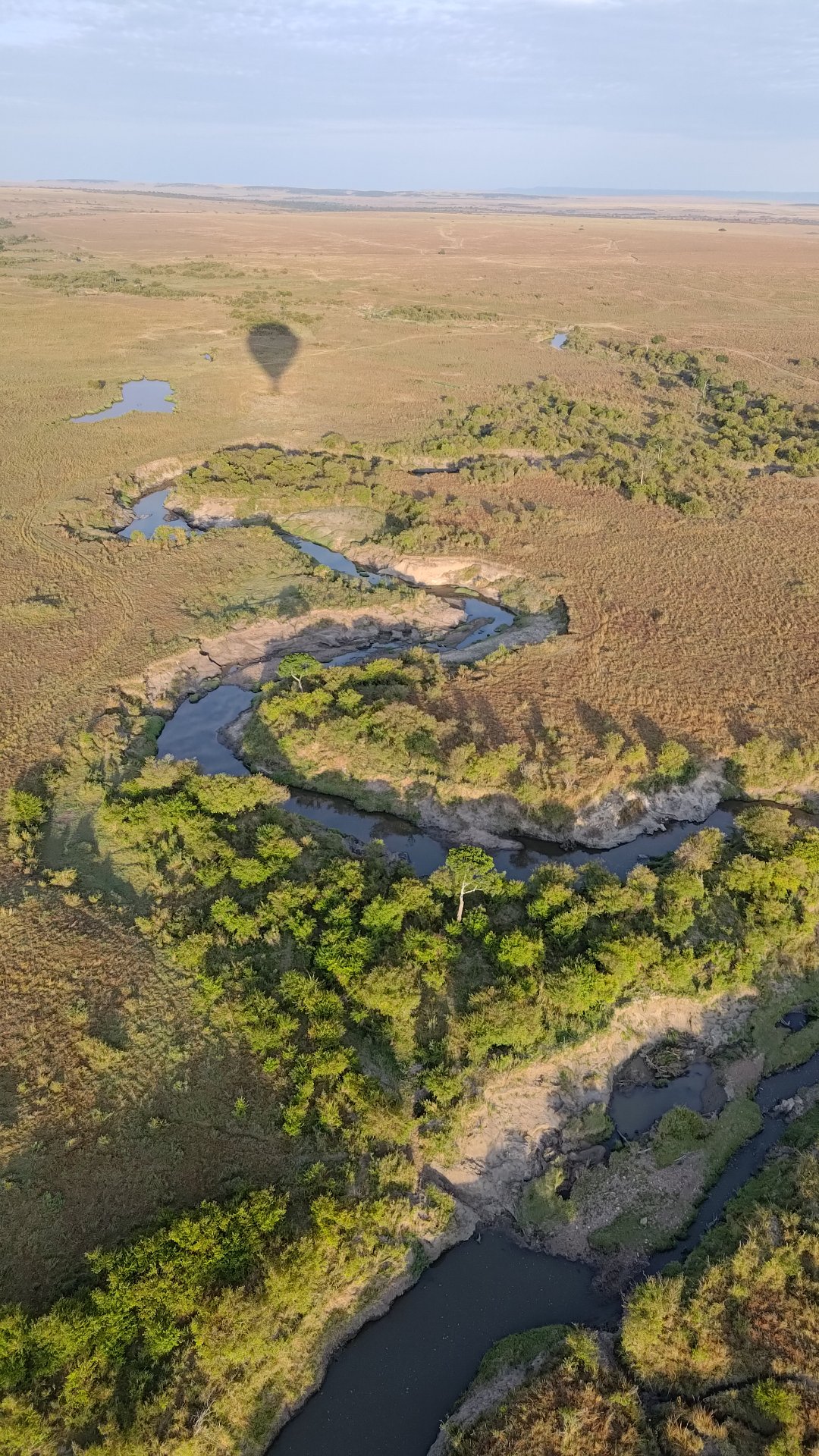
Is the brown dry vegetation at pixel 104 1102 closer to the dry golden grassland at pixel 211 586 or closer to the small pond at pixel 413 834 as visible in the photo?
the dry golden grassland at pixel 211 586

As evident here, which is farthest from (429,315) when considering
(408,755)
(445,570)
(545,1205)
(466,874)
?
(545,1205)

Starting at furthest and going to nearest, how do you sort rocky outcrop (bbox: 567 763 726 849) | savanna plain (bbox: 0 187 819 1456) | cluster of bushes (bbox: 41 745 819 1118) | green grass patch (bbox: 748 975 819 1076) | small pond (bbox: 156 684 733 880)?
1. rocky outcrop (bbox: 567 763 726 849)
2. small pond (bbox: 156 684 733 880)
3. green grass patch (bbox: 748 975 819 1076)
4. cluster of bushes (bbox: 41 745 819 1118)
5. savanna plain (bbox: 0 187 819 1456)

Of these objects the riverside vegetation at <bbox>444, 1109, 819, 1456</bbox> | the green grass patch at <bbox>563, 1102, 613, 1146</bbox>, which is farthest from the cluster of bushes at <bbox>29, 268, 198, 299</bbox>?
the riverside vegetation at <bbox>444, 1109, 819, 1456</bbox>

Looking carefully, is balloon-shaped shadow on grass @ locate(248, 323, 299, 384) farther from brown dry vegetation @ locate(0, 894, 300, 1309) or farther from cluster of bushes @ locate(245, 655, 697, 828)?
brown dry vegetation @ locate(0, 894, 300, 1309)

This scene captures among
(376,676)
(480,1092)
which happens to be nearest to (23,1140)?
(480,1092)

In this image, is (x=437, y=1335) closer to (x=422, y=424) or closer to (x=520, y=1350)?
(x=520, y=1350)

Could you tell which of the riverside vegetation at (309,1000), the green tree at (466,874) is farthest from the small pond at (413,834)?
the green tree at (466,874)
